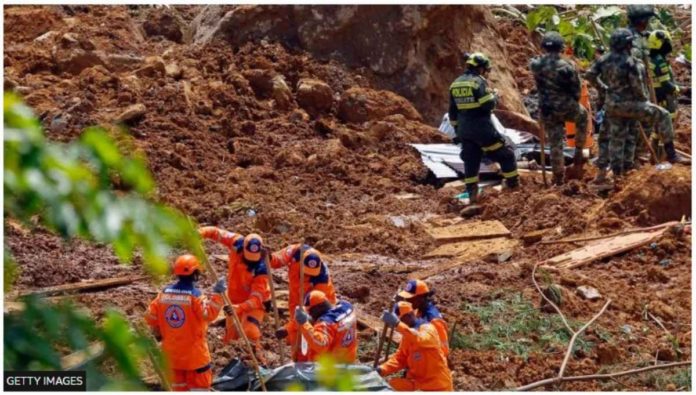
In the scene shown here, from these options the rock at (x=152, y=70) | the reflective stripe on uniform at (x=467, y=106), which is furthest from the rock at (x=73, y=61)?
the reflective stripe on uniform at (x=467, y=106)

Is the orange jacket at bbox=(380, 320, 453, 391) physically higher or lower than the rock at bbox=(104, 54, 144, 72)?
lower

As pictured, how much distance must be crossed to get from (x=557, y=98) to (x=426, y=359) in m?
6.47

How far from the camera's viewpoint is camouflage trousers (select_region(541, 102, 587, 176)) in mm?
15242

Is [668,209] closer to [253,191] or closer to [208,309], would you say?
[253,191]

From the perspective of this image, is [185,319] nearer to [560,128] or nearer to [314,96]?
[560,128]

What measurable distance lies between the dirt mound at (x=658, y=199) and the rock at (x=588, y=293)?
5.65ft

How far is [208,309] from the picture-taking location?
933cm

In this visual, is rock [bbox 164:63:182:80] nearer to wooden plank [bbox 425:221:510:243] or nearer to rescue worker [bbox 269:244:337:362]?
wooden plank [bbox 425:221:510:243]

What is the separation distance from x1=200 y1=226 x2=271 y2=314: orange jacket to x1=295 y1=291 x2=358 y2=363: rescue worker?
1.07 m

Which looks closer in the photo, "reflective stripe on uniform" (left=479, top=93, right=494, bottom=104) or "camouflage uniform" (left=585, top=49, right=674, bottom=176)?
"camouflage uniform" (left=585, top=49, right=674, bottom=176)

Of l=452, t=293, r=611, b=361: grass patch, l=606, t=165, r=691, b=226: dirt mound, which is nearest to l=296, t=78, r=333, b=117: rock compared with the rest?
l=606, t=165, r=691, b=226: dirt mound

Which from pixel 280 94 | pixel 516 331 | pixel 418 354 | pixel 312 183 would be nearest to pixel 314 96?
pixel 280 94

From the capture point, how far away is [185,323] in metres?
9.36

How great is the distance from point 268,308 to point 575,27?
407 inches
